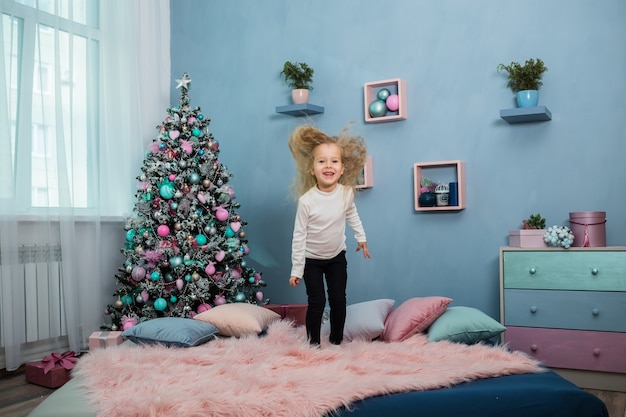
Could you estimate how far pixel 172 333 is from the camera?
3.00 m

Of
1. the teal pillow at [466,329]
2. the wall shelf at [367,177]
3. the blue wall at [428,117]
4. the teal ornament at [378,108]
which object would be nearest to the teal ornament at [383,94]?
the teal ornament at [378,108]

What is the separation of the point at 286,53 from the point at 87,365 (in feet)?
9.54

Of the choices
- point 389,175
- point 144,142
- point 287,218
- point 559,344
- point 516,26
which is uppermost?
point 516,26

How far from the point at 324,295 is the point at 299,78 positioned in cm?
193

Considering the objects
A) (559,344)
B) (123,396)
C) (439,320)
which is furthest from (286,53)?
(123,396)

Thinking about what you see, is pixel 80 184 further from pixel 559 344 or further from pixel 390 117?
pixel 559 344

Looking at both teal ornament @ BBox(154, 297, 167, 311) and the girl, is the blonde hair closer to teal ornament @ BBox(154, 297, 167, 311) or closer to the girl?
the girl

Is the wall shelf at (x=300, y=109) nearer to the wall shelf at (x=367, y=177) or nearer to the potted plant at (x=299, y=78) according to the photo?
the potted plant at (x=299, y=78)

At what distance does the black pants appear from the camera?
3012mm

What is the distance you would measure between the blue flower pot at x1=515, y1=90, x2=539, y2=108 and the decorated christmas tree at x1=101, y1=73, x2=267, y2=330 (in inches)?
76.8

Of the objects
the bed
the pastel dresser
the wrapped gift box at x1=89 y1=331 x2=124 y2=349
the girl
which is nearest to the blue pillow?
the bed

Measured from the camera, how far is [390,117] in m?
4.12

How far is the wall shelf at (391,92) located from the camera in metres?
4.10

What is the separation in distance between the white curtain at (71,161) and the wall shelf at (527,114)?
268 centimetres
